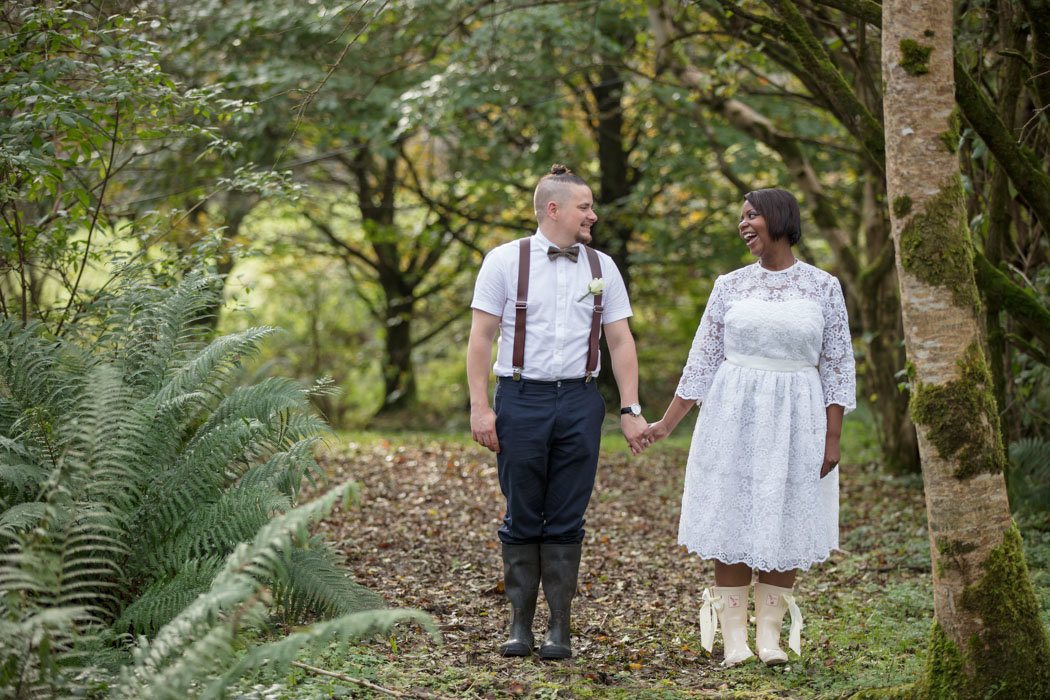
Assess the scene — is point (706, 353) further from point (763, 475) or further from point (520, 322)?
point (520, 322)

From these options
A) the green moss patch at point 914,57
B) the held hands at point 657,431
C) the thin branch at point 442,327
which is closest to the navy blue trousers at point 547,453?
the held hands at point 657,431

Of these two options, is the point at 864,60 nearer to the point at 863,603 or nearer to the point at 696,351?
the point at 696,351

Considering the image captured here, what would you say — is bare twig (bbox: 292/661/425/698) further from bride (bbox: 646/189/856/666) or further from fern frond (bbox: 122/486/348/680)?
bride (bbox: 646/189/856/666)

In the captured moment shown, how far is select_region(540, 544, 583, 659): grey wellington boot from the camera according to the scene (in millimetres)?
4293

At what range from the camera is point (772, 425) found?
4.10 metres

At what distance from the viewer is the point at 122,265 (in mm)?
5590

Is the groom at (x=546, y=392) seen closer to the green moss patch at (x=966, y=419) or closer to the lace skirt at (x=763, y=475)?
the lace skirt at (x=763, y=475)

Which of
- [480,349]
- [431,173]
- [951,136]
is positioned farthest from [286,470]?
[431,173]

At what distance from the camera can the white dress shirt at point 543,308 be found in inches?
166

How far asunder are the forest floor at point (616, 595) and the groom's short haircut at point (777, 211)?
6.24 ft

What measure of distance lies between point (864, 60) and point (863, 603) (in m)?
3.45

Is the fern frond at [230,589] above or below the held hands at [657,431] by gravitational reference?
below

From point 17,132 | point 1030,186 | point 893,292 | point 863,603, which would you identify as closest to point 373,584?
point 863,603

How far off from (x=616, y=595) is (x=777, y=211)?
8.67 feet
